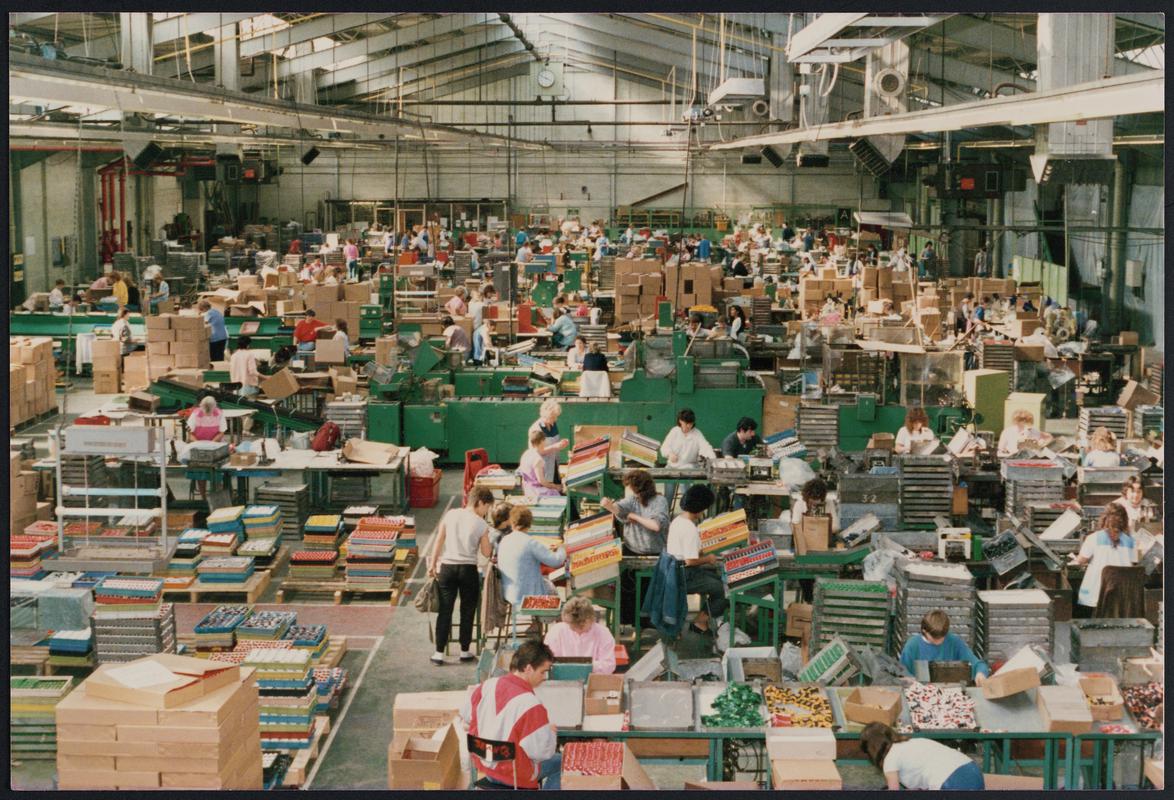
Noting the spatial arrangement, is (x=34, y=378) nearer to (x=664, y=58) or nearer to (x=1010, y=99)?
(x=1010, y=99)

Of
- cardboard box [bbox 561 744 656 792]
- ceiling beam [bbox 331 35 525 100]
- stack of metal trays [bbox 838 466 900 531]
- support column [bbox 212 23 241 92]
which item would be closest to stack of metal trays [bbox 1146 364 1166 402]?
stack of metal trays [bbox 838 466 900 531]

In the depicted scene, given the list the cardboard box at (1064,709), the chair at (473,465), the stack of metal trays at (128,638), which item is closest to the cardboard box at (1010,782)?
the cardboard box at (1064,709)

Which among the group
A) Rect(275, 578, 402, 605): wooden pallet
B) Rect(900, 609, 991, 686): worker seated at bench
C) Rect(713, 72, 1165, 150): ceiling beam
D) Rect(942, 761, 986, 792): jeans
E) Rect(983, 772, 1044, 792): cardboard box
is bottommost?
Rect(275, 578, 402, 605): wooden pallet

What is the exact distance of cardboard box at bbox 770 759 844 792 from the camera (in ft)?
20.1

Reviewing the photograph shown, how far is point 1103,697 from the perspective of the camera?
6.98 m

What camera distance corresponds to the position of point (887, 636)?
28.3 feet

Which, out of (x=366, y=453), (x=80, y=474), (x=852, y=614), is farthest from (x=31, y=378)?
(x=852, y=614)

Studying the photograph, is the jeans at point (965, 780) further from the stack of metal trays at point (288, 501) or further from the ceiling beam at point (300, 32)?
the ceiling beam at point (300, 32)

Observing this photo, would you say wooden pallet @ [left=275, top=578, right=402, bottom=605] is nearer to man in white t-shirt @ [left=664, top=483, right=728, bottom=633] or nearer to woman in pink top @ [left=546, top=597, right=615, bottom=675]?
man in white t-shirt @ [left=664, top=483, right=728, bottom=633]

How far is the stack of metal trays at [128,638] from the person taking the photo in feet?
27.2

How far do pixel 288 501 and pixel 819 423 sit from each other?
4999 mm

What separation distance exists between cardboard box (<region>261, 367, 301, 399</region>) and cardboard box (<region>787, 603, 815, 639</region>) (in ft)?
24.8

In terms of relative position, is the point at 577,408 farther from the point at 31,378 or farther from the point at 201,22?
the point at 201,22

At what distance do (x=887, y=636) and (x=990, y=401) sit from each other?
21.9 ft
